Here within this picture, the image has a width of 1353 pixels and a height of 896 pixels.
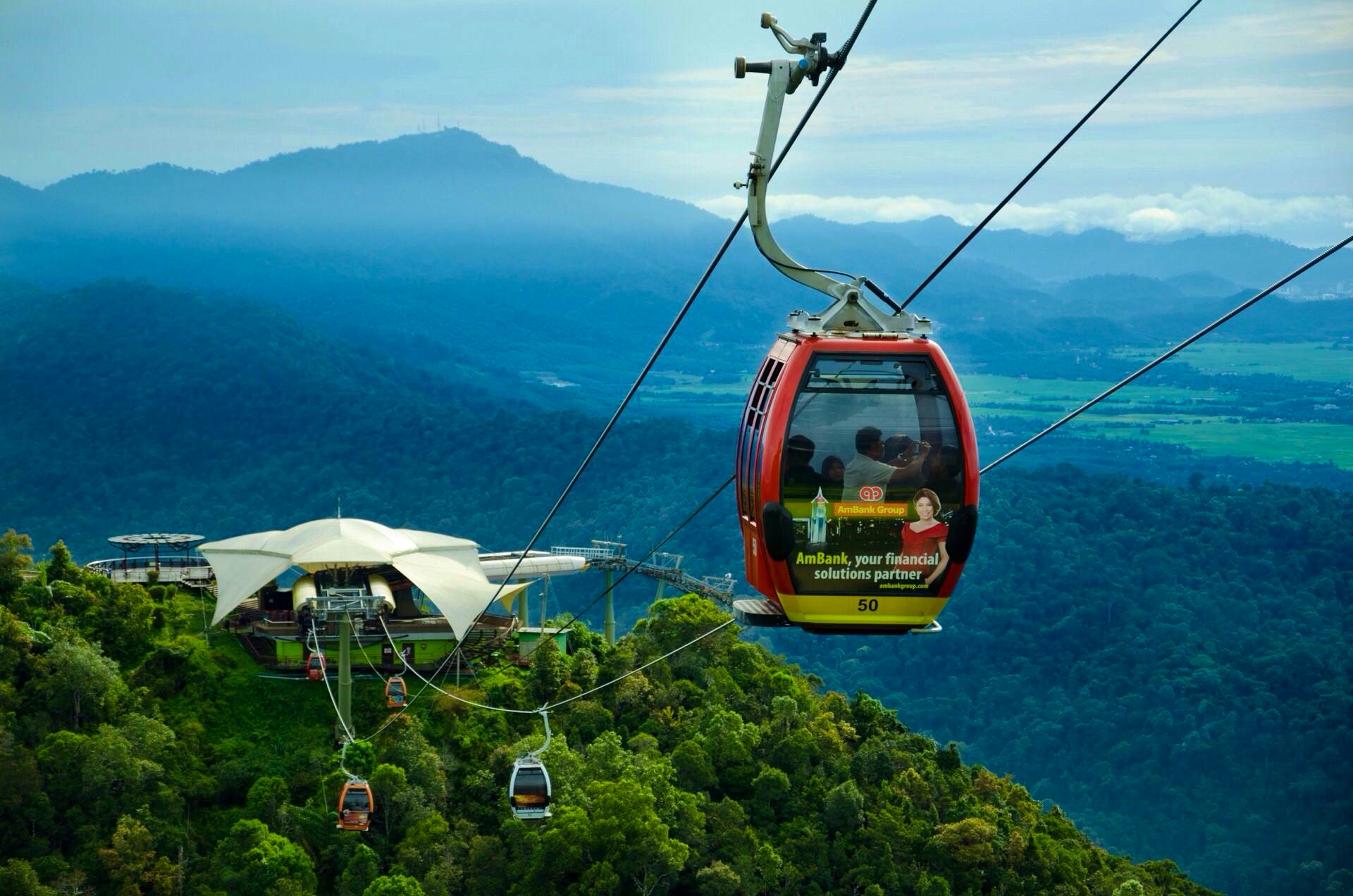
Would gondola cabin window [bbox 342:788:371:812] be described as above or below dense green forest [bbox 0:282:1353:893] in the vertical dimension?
above

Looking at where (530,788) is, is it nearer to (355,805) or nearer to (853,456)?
(355,805)

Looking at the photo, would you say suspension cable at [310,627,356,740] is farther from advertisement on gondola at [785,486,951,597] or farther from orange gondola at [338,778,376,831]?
advertisement on gondola at [785,486,951,597]

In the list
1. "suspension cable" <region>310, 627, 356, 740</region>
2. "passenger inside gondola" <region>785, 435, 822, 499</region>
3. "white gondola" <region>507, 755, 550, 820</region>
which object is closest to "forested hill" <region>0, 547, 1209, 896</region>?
"suspension cable" <region>310, 627, 356, 740</region>

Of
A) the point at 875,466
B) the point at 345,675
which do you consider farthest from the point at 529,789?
the point at 875,466

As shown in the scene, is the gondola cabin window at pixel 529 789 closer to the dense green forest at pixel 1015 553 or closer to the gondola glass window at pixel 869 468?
the gondola glass window at pixel 869 468

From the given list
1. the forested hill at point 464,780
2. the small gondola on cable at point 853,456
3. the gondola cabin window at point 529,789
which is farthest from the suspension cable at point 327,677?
the small gondola on cable at point 853,456

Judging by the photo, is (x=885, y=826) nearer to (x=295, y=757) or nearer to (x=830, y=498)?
(x=295, y=757)

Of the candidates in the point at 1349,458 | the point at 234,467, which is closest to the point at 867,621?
the point at 234,467
